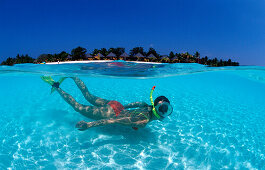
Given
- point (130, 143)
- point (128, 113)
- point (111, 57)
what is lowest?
point (130, 143)

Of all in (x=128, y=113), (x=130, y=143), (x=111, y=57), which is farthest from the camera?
(x=111, y=57)

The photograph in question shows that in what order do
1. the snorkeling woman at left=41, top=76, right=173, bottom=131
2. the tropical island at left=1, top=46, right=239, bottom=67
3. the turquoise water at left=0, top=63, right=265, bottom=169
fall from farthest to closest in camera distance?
the tropical island at left=1, top=46, right=239, bottom=67 < the turquoise water at left=0, top=63, right=265, bottom=169 < the snorkeling woman at left=41, top=76, right=173, bottom=131

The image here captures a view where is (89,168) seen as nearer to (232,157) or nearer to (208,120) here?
(232,157)

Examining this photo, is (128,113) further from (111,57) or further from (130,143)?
(111,57)

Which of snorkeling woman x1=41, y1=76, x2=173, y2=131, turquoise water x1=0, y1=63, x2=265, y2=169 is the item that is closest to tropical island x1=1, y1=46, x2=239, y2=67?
turquoise water x1=0, y1=63, x2=265, y2=169

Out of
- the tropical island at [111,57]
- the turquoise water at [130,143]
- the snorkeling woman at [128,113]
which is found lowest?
the turquoise water at [130,143]

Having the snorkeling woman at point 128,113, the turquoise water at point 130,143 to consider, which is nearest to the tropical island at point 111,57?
the turquoise water at point 130,143

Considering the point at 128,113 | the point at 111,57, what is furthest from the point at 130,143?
the point at 111,57

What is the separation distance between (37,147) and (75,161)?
1.65 meters

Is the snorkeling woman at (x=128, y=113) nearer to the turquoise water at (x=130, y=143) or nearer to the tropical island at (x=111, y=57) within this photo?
the turquoise water at (x=130, y=143)

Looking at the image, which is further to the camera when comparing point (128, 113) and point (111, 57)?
point (111, 57)

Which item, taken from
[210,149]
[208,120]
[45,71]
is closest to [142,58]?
[45,71]

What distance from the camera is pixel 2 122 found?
6.89m

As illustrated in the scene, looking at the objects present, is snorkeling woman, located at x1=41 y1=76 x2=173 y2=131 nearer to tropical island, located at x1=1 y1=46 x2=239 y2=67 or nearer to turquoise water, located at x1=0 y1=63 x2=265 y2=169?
turquoise water, located at x1=0 y1=63 x2=265 y2=169
